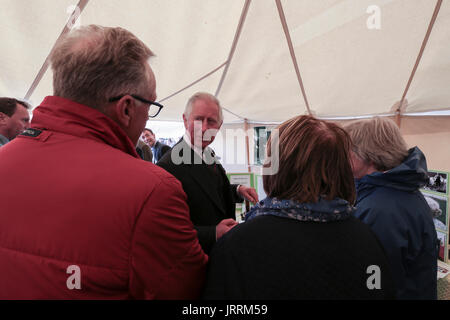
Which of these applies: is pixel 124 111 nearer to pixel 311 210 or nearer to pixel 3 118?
pixel 311 210

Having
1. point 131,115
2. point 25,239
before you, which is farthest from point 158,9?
point 25,239

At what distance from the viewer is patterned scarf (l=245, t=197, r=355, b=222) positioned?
0.60 metres

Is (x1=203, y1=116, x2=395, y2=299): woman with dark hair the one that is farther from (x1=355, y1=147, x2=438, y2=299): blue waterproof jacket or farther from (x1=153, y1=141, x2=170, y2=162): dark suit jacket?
(x1=153, y1=141, x2=170, y2=162): dark suit jacket

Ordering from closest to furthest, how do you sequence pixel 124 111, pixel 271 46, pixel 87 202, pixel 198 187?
pixel 87 202
pixel 124 111
pixel 198 187
pixel 271 46

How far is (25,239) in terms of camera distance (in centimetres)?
44

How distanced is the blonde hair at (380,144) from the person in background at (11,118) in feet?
8.44

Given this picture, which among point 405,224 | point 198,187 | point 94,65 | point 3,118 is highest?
point 3,118

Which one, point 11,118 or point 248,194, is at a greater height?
point 11,118

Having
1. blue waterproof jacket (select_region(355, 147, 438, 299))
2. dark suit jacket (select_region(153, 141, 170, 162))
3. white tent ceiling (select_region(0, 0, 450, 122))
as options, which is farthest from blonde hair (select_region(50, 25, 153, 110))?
dark suit jacket (select_region(153, 141, 170, 162))

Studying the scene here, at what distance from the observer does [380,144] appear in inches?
41.5

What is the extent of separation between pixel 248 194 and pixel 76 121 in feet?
3.67

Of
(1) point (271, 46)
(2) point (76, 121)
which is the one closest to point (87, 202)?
Result: (2) point (76, 121)
